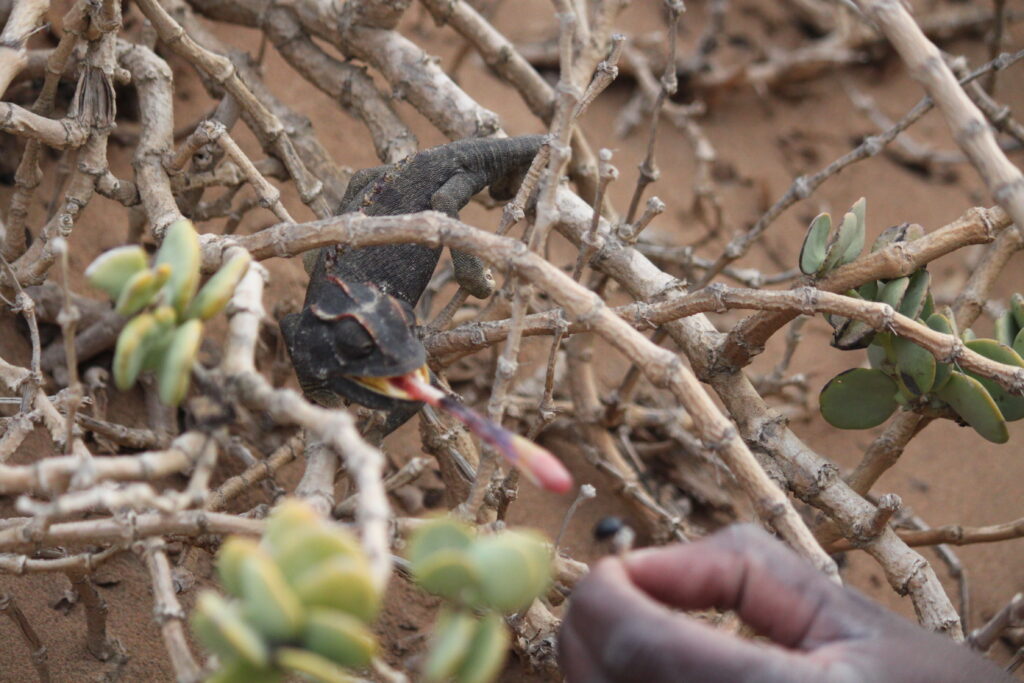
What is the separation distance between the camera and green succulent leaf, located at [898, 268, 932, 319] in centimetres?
171

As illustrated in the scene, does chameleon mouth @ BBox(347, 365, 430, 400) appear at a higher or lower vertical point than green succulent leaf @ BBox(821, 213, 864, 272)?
lower

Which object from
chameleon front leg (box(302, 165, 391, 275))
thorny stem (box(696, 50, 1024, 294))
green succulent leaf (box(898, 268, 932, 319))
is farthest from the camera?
thorny stem (box(696, 50, 1024, 294))

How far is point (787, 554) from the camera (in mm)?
1158

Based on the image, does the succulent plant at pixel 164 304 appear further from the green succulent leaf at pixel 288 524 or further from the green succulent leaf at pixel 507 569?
the green succulent leaf at pixel 507 569

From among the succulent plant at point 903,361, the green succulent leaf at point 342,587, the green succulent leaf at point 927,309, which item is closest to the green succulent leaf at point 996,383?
the succulent plant at point 903,361

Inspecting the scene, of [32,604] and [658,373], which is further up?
[658,373]

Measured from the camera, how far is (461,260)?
6.93 ft

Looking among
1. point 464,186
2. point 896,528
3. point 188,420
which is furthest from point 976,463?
point 188,420

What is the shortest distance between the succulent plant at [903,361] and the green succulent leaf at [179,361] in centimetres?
112

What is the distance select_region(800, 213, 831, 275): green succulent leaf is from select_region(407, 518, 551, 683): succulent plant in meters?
0.98

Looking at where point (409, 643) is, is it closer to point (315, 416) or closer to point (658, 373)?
point (658, 373)

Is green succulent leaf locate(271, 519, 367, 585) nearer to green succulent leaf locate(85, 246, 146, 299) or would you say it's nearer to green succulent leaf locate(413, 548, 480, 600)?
green succulent leaf locate(413, 548, 480, 600)

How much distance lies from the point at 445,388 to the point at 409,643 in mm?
624

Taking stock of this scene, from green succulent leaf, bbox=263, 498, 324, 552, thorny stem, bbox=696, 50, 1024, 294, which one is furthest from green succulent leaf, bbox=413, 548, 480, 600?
thorny stem, bbox=696, 50, 1024, 294
